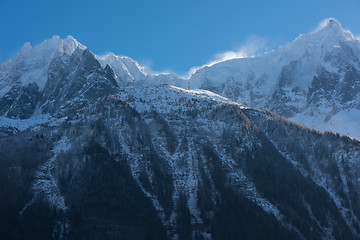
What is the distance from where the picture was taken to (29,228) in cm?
19950

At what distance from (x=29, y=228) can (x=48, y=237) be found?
28.7 feet

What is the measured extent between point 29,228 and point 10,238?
8326 millimetres

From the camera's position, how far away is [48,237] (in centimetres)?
19838

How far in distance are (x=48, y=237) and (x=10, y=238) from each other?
47.5ft

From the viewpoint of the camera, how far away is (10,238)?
19438 cm
